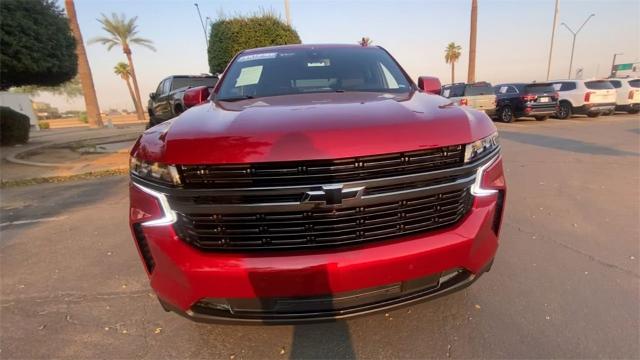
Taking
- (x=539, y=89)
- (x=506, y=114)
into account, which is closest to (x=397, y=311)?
(x=539, y=89)

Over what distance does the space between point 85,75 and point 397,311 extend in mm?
25052

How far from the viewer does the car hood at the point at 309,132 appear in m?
1.65

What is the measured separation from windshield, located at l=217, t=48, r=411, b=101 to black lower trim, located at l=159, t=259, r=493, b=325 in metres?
1.47

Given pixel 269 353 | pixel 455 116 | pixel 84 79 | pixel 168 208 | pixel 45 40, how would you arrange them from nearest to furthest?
pixel 168 208 → pixel 455 116 → pixel 269 353 → pixel 45 40 → pixel 84 79

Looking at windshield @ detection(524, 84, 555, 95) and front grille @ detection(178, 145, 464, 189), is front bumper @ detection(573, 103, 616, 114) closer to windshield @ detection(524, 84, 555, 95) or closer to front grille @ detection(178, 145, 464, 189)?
windshield @ detection(524, 84, 555, 95)

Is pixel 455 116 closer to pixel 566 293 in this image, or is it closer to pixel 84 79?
pixel 566 293

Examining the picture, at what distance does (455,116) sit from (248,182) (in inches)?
43.0

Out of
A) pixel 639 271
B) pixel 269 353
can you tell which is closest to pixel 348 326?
pixel 269 353

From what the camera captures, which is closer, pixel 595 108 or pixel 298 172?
pixel 298 172

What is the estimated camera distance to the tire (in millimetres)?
16334

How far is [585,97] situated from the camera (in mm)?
15766

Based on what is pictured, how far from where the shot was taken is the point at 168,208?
1.80 m

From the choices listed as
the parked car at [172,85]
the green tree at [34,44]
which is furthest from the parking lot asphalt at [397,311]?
the green tree at [34,44]

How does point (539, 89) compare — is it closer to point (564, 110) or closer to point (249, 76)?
point (564, 110)
